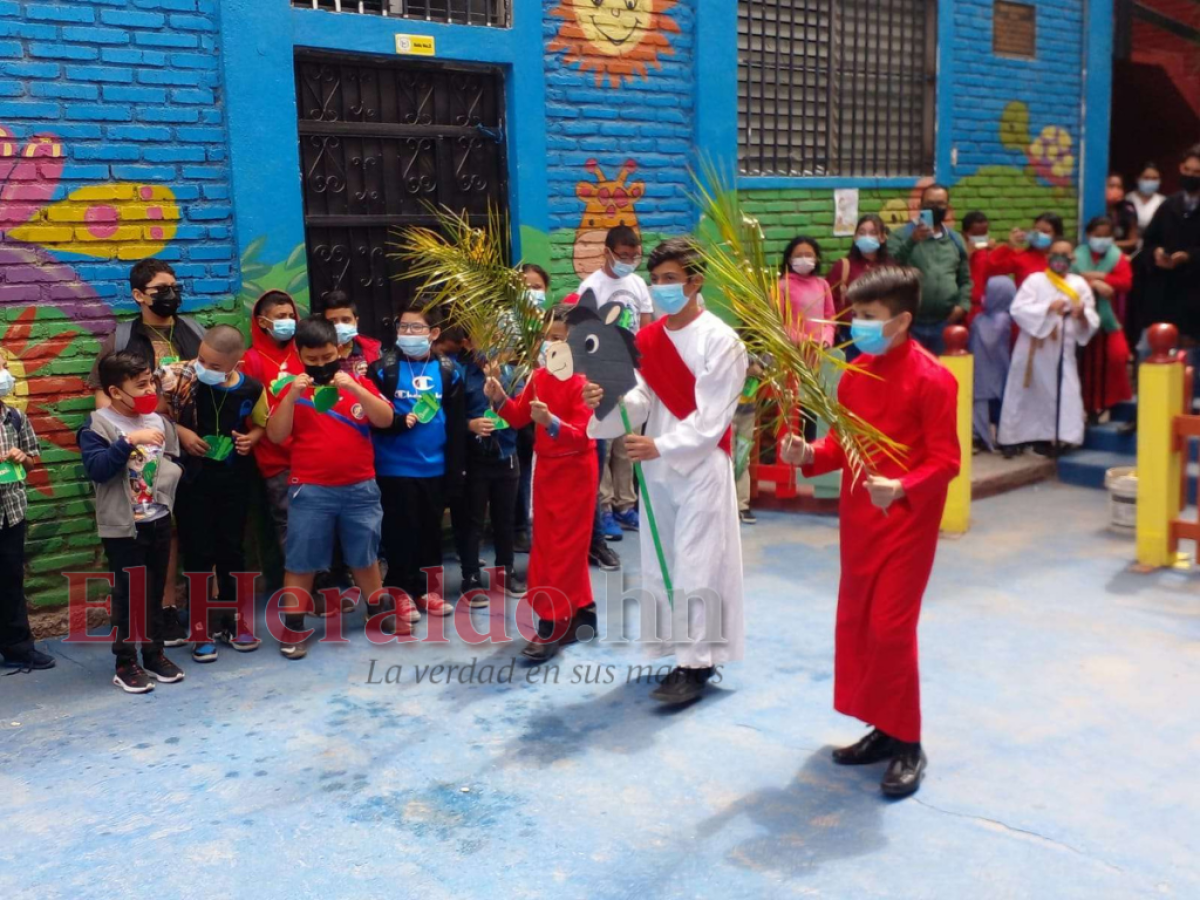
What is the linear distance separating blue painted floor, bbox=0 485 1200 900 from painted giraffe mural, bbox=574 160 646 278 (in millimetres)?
3141

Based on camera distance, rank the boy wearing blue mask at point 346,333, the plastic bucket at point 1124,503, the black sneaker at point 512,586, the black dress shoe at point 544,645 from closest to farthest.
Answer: the black dress shoe at point 544,645 → the boy wearing blue mask at point 346,333 → the black sneaker at point 512,586 → the plastic bucket at point 1124,503

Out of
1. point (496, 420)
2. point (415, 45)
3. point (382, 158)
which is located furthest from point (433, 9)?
point (496, 420)

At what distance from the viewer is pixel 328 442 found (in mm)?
5418

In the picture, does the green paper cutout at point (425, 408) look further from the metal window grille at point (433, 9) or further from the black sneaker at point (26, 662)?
the metal window grille at point (433, 9)

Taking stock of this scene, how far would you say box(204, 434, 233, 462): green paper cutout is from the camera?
5434 mm

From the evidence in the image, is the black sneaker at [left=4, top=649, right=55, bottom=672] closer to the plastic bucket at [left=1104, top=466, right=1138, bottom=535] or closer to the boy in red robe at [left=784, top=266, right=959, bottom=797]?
the boy in red robe at [left=784, top=266, right=959, bottom=797]

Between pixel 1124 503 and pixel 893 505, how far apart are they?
4020 mm

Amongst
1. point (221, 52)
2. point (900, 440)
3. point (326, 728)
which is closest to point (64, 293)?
point (221, 52)

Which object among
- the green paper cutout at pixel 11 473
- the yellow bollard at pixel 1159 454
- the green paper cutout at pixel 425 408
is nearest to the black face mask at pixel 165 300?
the green paper cutout at pixel 11 473

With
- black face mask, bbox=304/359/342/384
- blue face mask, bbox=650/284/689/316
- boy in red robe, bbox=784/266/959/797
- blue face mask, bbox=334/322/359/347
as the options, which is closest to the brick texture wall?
blue face mask, bbox=334/322/359/347

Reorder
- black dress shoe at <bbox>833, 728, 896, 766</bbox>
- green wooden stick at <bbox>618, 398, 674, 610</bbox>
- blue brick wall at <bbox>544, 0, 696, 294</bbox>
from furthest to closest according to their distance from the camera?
blue brick wall at <bbox>544, 0, 696, 294</bbox> → green wooden stick at <bbox>618, 398, 674, 610</bbox> → black dress shoe at <bbox>833, 728, 896, 766</bbox>

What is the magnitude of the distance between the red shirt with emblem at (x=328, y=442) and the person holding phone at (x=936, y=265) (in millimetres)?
4760

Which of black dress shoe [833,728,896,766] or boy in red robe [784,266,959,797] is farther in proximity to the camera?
black dress shoe [833,728,896,766]

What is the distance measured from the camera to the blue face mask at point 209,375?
5.30 meters
